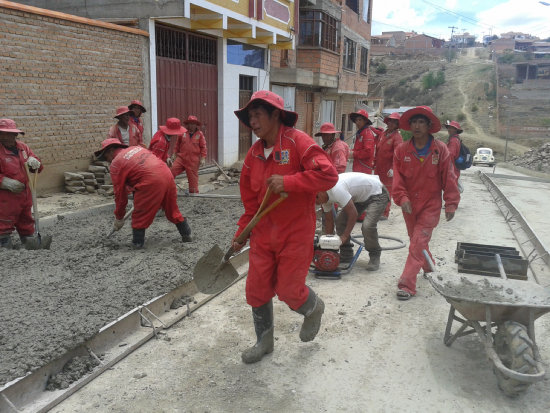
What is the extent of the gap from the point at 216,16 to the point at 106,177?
4.93 meters


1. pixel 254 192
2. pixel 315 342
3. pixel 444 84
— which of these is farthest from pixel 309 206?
pixel 444 84

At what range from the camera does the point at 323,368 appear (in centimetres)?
338

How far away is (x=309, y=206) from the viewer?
3248 millimetres

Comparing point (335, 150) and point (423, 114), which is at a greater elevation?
point (423, 114)

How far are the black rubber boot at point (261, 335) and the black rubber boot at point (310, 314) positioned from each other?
Answer: 24cm

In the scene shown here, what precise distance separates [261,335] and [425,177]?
2.40 m

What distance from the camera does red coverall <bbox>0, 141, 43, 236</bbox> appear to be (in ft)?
17.0

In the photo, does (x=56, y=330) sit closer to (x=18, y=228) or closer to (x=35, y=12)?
(x=18, y=228)

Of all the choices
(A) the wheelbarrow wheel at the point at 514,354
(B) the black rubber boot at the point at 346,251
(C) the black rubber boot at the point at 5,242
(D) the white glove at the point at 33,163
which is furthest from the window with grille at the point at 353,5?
(A) the wheelbarrow wheel at the point at 514,354

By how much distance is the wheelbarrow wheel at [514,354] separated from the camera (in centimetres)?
284

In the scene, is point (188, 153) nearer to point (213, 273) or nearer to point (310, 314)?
point (213, 273)

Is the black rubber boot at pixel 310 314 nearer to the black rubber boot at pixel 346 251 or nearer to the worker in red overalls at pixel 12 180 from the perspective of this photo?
the black rubber boot at pixel 346 251

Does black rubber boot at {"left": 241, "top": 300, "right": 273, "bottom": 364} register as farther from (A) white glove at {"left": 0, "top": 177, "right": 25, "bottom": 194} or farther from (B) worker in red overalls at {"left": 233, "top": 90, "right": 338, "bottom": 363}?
(A) white glove at {"left": 0, "top": 177, "right": 25, "bottom": 194}

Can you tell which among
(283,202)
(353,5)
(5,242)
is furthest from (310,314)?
(353,5)
